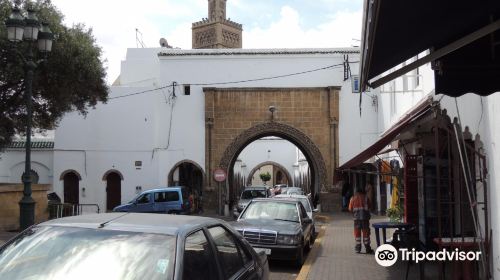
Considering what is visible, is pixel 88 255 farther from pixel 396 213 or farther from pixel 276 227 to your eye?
pixel 396 213

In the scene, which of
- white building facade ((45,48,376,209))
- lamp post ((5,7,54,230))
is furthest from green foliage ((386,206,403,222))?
white building facade ((45,48,376,209))

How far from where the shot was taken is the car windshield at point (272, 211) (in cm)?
1277

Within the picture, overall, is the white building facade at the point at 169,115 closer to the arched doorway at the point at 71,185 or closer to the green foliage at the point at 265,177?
the arched doorway at the point at 71,185

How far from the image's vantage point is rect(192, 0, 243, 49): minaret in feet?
256

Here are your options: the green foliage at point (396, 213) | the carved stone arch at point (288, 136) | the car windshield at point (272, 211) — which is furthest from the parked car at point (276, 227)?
the carved stone arch at point (288, 136)

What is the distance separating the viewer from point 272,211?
512 inches

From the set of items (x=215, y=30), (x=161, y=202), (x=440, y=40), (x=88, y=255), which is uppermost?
(x=215, y=30)

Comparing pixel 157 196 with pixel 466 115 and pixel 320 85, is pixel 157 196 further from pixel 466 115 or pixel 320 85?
pixel 466 115

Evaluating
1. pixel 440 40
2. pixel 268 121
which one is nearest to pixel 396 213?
pixel 440 40

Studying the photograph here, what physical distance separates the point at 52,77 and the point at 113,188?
11457mm

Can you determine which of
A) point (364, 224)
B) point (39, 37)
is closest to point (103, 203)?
point (39, 37)

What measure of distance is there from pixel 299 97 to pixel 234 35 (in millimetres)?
55425

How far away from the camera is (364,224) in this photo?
1305 centimetres

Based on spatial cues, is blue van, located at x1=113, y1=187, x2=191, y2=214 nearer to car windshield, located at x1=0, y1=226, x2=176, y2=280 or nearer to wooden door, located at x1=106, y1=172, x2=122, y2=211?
wooden door, located at x1=106, y1=172, x2=122, y2=211
